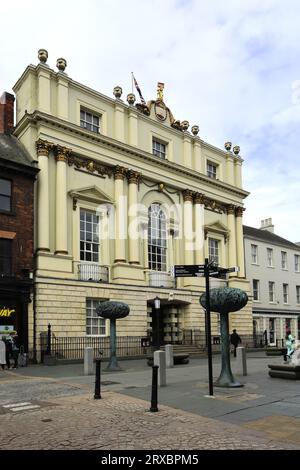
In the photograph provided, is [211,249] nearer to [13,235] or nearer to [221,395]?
[13,235]

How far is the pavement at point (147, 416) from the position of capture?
693 centimetres

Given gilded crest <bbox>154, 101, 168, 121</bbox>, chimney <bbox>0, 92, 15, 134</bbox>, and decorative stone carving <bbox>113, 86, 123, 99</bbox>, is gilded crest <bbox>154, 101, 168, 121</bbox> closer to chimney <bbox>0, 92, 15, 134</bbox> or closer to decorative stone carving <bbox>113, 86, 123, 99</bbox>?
decorative stone carving <bbox>113, 86, 123, 99</bbox>

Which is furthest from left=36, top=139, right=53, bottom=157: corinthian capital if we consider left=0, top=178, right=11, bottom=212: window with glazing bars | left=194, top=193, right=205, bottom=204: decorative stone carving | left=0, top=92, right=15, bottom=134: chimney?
left=194, top=193, right=205, bottom=204: decorative stone carving

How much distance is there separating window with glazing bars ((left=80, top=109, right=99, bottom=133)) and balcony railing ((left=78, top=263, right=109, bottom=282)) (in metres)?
7.84

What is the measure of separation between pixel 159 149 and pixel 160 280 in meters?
8.94

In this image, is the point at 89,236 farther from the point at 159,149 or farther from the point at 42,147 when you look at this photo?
the point at 159,149

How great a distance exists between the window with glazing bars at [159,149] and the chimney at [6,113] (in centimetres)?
924

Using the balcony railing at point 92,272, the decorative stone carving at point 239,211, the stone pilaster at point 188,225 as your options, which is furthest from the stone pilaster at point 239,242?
the balcony railing at point 92,272

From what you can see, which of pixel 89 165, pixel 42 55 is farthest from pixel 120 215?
pixel 42 55

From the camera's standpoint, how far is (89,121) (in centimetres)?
2819

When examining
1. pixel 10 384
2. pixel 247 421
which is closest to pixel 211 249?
pixel 10 384

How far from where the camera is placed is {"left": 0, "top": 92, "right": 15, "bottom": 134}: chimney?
27.5m
